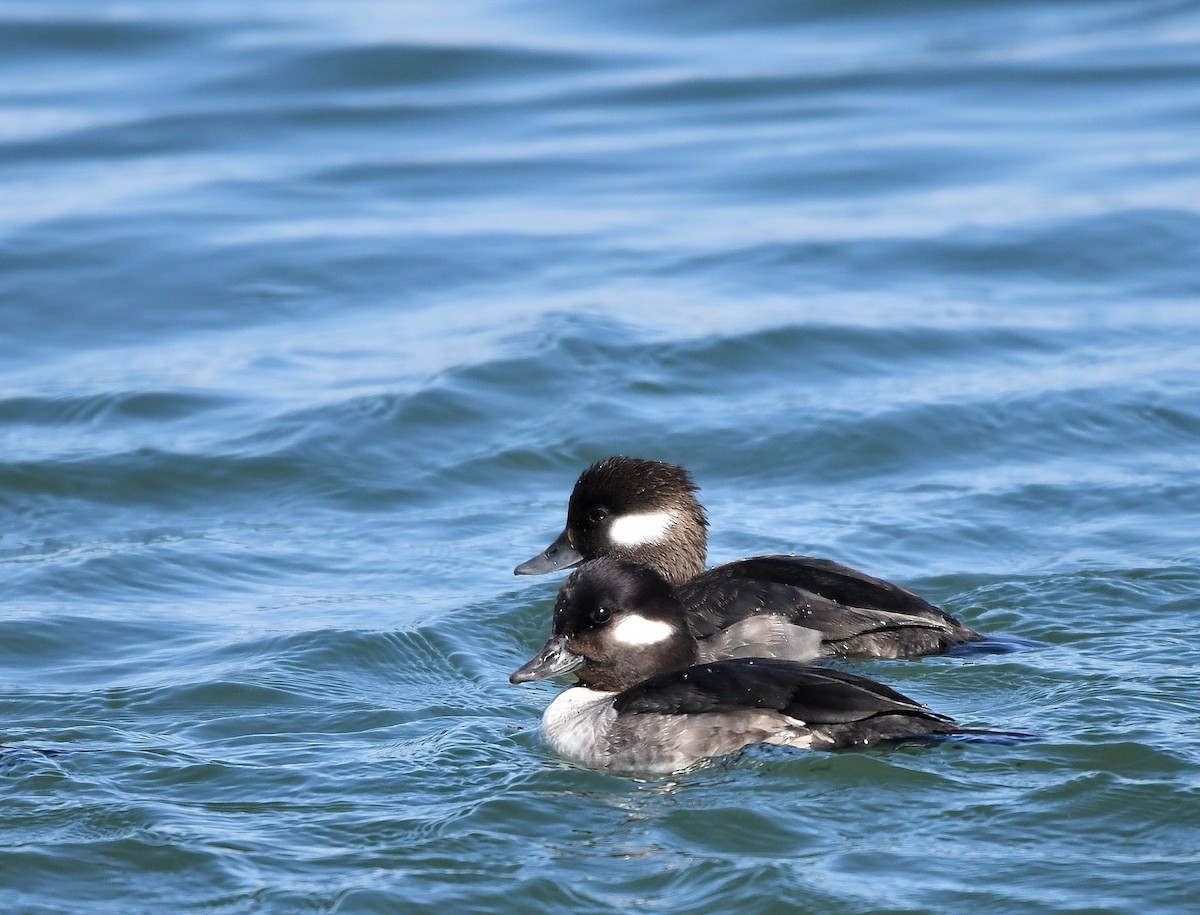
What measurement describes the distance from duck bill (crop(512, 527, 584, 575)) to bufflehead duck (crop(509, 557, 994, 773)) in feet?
4.43

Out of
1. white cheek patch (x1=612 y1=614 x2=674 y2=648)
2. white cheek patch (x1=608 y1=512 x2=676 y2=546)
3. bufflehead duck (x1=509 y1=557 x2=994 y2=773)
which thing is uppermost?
white cheek patch (x1=608 y1=512 x2=676 y2=546)

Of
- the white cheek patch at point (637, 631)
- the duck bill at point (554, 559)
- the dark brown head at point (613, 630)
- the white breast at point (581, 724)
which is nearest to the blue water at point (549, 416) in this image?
the white breast at point (581, 724)

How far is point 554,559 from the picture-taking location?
8.36 m

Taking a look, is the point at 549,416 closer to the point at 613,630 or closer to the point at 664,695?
the point at 613,630

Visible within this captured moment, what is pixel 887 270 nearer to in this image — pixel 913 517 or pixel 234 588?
pixel 913 517

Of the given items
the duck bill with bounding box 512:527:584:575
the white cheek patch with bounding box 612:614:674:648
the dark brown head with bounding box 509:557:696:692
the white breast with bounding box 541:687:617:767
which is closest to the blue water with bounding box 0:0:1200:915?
the white breast with bounding box 541:687:617:767

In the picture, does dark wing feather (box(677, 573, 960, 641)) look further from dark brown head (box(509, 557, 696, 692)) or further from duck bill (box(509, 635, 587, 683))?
duck bill (box(509, 635, 587, 683))

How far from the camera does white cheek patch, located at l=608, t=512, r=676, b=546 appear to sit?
27.1 ft

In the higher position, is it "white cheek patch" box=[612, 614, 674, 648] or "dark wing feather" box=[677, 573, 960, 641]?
"white cheek patch" box=[612, 614, 674, 648]

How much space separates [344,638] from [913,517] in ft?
10.2

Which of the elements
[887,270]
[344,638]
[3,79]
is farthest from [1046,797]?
[3,79]

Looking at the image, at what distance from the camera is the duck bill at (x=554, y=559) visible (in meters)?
8.33

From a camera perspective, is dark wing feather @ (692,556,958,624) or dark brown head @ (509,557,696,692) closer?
dark brown head @ (509,557,696,692)

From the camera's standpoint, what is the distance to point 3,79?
64.7 ft
